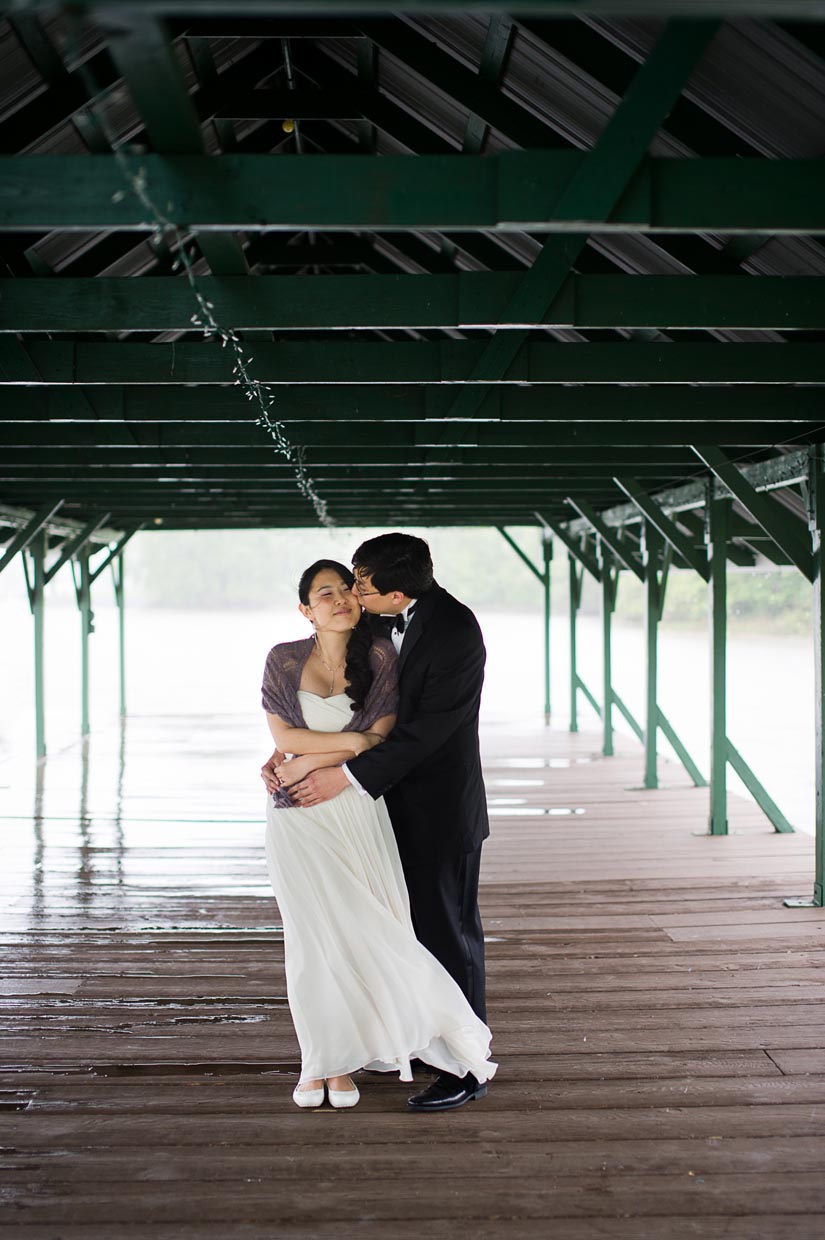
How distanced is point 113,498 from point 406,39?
7.19 metres

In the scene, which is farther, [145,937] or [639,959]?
[145,937]

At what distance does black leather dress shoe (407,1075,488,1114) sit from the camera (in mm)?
3490

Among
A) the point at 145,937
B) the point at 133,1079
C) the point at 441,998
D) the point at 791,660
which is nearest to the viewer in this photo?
the point at 441,998

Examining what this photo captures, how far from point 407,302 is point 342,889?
6.93ft

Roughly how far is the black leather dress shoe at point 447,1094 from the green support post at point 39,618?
8942 mm

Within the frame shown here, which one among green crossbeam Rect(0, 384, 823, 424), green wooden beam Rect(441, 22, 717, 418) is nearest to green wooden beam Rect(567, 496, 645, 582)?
green crossbeam Rect(0, 384, 823, 424)

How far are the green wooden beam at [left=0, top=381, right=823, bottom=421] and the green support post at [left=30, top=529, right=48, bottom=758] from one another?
6.28 m

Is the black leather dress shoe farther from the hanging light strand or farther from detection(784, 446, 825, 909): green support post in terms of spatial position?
detection(784, 446, 825, 909): green support post

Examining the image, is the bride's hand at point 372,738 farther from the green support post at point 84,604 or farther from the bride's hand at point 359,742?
the green support post at point 84,604

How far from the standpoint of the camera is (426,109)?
4906 millimetres

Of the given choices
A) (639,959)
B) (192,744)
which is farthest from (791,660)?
(639,959)

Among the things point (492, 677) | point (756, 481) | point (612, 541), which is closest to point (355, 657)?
point (756, 481)

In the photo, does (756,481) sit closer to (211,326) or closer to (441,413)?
(441,413)

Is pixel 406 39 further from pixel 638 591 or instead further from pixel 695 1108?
pixel 638 591
